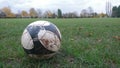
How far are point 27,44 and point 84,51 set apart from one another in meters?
1.33

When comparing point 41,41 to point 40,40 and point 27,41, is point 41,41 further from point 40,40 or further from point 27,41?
point 27,41

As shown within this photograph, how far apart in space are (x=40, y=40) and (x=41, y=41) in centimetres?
2

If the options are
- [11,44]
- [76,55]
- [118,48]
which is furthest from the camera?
[11,44]

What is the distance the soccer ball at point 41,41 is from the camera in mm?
3969

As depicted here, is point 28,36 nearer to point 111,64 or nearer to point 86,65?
point 86,65

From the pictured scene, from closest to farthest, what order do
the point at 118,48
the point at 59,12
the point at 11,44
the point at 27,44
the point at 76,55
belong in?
1. the point at 27,44
2. the point at 76,55
3. the point at 118,48
4. the point at 11,44
5. the point at 59,12

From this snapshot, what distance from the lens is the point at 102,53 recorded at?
15.4 ft

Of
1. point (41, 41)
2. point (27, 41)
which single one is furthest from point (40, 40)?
point (27, 41)

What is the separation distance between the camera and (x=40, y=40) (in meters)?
3.96

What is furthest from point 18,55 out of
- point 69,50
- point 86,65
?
point 86,65

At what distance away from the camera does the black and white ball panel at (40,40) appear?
397 centimetres

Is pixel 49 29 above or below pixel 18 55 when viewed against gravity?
above

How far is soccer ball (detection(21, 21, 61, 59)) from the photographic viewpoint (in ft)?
13.0

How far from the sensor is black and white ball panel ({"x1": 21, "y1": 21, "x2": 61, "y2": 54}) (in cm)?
397
